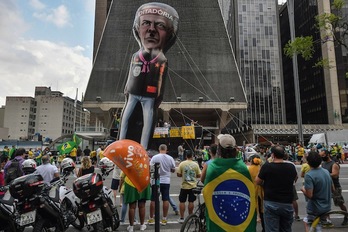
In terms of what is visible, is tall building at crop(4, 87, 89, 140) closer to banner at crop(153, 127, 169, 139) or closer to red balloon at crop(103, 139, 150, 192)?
banner at crop(153, 127, 169, 139)

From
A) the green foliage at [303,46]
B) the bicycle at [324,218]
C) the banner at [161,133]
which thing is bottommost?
the bicycle at [324,218]

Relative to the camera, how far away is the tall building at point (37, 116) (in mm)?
90375

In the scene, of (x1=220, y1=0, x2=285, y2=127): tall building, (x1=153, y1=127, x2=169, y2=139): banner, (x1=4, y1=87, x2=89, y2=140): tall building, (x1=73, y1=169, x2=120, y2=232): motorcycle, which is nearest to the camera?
(x1=73, y1=169, x2=120, y2=232): motorcycle

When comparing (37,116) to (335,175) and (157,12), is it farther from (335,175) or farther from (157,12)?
(335,175)

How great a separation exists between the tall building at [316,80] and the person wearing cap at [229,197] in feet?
167

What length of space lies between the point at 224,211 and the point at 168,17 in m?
20.1

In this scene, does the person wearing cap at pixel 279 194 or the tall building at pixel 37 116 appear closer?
the person wearing cap at pixel 279 194

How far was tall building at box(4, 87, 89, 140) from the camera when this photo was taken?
A: 9038 centimetres

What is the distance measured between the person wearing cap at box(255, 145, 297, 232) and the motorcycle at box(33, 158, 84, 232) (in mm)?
3992

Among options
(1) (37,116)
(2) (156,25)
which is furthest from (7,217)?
(1) (37,116)

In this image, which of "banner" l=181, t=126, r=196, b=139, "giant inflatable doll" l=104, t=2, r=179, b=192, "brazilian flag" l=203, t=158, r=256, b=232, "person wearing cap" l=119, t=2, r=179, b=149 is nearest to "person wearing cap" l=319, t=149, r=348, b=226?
"brazilian flag" l=203, t=158, r=256, b=232

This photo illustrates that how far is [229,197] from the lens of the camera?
3186mm

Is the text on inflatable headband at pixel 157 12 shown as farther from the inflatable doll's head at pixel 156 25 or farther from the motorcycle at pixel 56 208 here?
the motorcycle at pixel 56 208

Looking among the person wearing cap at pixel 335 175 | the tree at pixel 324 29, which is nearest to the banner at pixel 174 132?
the tree at pixel 324 29
